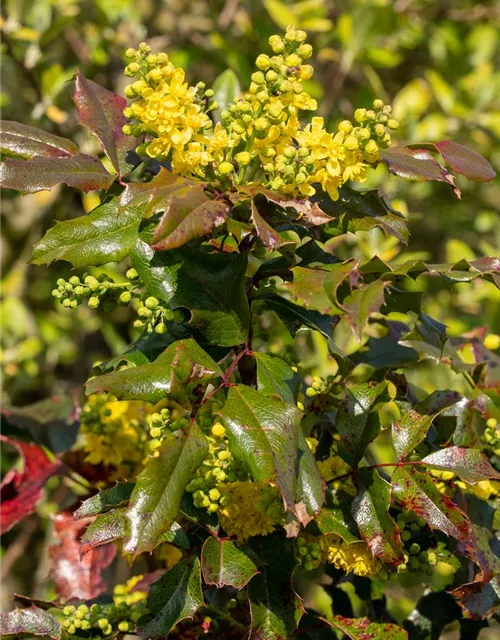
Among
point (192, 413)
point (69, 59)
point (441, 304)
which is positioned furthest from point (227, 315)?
point (69, 59)

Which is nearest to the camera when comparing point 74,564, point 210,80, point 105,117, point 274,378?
point 274,378

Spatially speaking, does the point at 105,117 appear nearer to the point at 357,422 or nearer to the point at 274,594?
the point at 357,422

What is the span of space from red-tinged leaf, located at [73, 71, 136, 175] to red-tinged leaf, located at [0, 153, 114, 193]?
3 cm

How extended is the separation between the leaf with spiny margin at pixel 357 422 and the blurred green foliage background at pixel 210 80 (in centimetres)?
106

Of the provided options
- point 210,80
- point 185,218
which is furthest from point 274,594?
point 210,80

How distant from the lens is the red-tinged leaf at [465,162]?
0.86m

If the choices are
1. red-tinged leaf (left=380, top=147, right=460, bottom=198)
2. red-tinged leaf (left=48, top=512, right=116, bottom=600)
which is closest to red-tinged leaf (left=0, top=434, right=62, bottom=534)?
red-tinged leaf (left=48, top=512, right=116, bottom=600)

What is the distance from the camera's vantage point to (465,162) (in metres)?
0.87

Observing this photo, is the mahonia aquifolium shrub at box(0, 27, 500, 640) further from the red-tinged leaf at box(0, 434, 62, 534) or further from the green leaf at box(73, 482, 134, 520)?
the red-tinged leaf at box(0, 434, 62, 534)

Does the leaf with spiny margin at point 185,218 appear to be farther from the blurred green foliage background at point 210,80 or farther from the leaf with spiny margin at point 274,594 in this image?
the blurred green foliage background at point 210,80

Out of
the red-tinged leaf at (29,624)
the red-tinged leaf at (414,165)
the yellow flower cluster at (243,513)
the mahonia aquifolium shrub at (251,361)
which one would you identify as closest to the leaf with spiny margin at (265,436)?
the mahonia aquifolium shrub at (251,361)

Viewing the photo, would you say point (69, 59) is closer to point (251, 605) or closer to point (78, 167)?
point (78, 167)

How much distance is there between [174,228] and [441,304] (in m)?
1.90

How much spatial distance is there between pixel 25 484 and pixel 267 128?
0.70 metres
